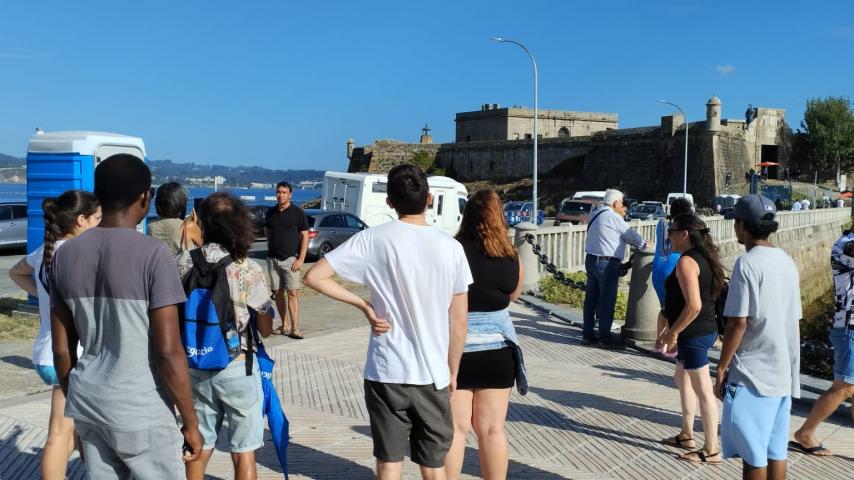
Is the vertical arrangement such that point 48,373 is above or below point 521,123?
below

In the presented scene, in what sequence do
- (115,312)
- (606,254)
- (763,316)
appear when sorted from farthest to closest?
(606,254) < (763,316) < (115,312)

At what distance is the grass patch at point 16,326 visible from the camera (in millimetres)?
9180

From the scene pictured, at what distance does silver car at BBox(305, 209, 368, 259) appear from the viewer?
20297mm

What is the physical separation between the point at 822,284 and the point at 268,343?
27447 millimetres

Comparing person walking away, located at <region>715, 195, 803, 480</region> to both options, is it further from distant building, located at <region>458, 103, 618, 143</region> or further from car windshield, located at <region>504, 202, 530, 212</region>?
distant building, located at <region>458, 103, 618, 143</region>

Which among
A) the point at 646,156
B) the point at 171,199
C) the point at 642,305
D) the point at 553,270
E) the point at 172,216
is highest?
the point at 646,156

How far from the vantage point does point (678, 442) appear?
559 centimetres

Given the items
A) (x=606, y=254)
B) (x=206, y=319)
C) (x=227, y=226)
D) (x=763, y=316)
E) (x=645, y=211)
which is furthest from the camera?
(x=645, y=211)

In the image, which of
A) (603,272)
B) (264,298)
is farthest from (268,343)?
(264,298)

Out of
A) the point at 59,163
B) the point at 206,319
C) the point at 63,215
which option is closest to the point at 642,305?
the point at 206,319

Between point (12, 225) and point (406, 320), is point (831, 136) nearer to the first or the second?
point (12, 225)

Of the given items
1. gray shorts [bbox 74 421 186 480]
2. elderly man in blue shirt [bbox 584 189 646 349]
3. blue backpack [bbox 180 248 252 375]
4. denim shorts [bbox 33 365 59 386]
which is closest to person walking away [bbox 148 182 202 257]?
blue backpack [bbox 180 248 252 375]

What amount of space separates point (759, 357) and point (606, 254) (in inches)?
187

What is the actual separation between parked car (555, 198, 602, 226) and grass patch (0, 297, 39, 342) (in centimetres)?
2294
